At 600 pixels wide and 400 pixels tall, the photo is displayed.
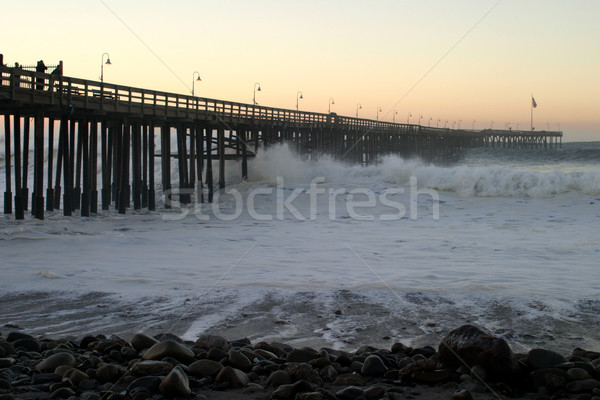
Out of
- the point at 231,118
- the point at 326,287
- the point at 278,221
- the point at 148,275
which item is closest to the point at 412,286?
the point at 326,287

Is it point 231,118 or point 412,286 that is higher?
point 231,118

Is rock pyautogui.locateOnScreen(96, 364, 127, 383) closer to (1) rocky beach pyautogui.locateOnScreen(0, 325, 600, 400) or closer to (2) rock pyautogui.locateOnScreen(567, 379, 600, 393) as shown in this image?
(1) rocky beach pyautogui.locateOnScreen(0, 325, 600, 400)

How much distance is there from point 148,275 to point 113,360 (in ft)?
17.3

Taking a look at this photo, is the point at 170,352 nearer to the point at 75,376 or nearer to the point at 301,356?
the point at 75,376

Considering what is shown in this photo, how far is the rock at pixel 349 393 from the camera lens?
496cm

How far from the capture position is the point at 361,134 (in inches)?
1982

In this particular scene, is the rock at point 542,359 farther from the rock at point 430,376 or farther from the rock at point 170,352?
the rock at point 170,352

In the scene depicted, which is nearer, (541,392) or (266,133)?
(541,392)

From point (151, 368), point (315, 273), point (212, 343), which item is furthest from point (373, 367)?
point (315, 273)

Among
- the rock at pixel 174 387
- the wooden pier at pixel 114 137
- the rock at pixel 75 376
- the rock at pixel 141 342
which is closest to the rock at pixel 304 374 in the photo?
the rock at pixel 174 387

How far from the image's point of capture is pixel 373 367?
5.64 metres

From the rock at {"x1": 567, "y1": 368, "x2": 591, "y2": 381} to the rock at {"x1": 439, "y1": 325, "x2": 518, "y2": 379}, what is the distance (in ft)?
1.34

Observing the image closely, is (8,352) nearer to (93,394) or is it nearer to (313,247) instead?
(93,394)

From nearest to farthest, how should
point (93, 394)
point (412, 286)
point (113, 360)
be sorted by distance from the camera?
point (93, 394)
point (113, 360)
point (412, 286)
